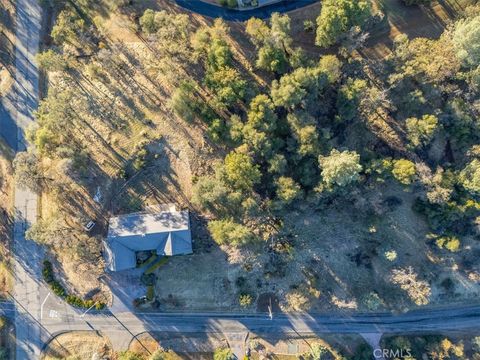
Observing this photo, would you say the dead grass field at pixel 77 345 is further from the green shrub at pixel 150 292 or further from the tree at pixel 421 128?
the tree at pixel 421 128

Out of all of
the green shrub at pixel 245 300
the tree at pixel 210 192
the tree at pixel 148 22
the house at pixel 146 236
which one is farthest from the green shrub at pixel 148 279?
the tree at pixel 148 22

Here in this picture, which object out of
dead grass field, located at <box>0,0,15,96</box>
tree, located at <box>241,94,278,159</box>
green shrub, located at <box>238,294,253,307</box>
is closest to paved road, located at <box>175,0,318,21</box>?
tree, located at <box>241,94,278,159</box>

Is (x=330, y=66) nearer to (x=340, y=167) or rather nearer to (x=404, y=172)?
(x=340, y=167)

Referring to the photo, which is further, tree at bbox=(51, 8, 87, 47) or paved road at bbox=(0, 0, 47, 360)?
paved road at bbox=(0, 0, 47, 360)

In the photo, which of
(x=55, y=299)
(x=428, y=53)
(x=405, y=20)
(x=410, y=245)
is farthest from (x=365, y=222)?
(x=55, y=299)

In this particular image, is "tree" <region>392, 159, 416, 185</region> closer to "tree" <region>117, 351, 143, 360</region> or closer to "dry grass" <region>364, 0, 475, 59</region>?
"dry grass" <region>364, 0, 475, 59</region>
